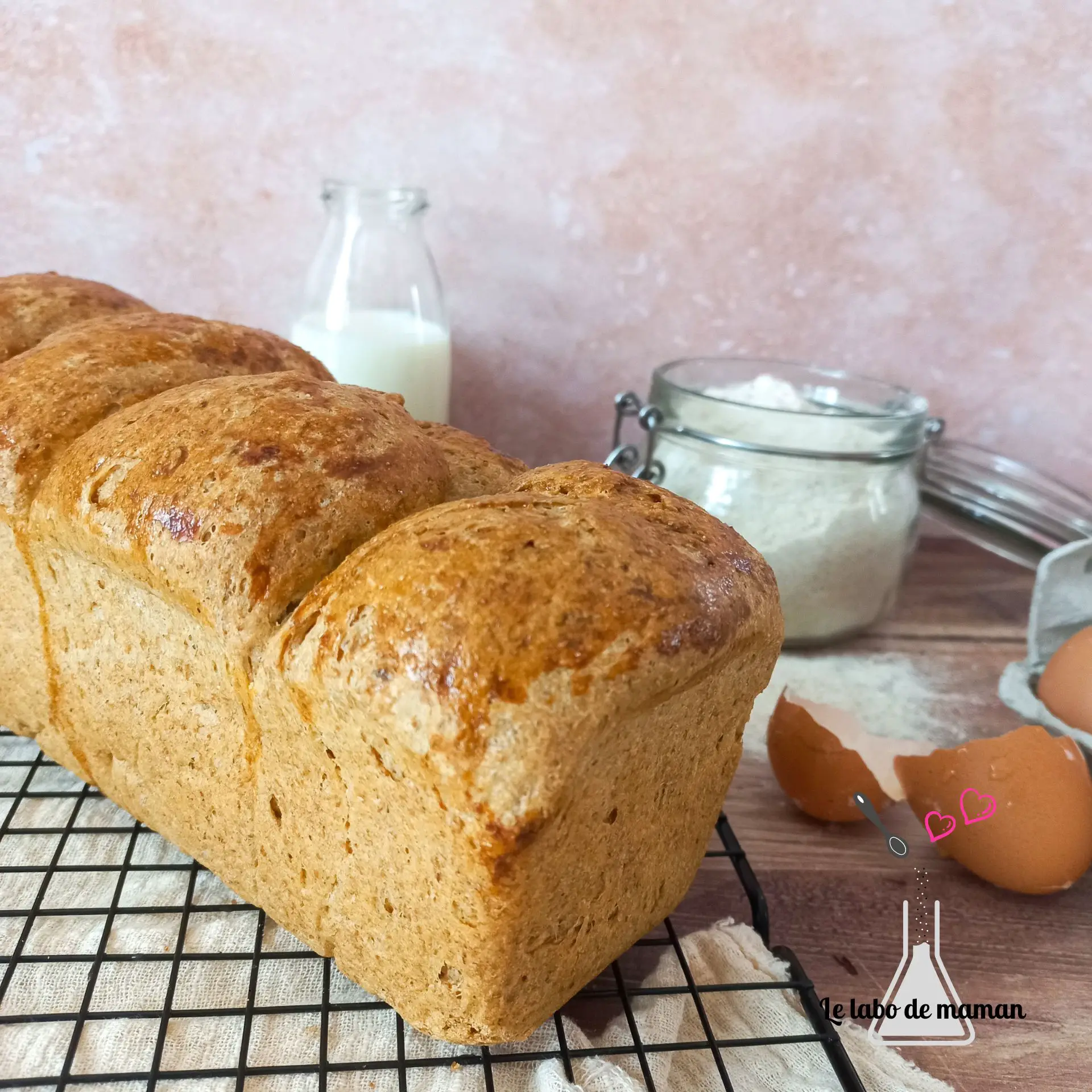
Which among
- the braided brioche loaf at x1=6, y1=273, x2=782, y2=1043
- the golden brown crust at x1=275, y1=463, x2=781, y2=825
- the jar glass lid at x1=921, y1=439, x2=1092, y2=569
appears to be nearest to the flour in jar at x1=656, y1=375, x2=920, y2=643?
the jar glass lid at x1=921, y1=439, x2=1092, y2=569

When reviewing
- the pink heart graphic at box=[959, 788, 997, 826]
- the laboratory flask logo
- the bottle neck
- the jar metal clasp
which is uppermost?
the bottle neck

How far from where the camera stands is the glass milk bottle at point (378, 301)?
1.54m

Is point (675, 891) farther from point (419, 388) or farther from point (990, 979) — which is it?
point (419, 388)

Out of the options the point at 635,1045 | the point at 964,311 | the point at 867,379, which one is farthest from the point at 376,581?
the point at 964,311

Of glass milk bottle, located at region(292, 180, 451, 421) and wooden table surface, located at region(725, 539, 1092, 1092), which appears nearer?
wooden table surface, located at region(725, 539, 1092, 1092)

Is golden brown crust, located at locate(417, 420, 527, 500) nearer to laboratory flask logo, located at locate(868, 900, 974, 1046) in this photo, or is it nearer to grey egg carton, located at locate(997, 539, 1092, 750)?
laboratory flask logo, located at locate(868, 900, 974, 1046)

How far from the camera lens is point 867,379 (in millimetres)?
1649

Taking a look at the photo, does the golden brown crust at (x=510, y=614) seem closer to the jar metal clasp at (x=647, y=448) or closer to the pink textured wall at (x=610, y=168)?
the jar metal clasp at (x=647, y=448)

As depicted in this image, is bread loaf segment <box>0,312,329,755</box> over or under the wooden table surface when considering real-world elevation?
over

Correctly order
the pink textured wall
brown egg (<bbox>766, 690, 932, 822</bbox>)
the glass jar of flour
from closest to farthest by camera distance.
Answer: brown egg (<bbox>766, 690, 932, 822</bbox>)
the glass jar of flour
the pink textured wall

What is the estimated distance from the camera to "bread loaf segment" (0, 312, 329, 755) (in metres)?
0.97

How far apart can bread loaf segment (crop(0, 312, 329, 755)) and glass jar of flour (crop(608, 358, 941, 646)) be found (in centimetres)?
61

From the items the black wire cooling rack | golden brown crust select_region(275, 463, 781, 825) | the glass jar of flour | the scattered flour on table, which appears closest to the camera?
golden brown crust select_region(275, 463, 781, 825)

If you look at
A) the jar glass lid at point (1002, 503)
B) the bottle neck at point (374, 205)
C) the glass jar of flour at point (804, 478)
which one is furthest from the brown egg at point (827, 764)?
the bottle neck at point (374, 205)
